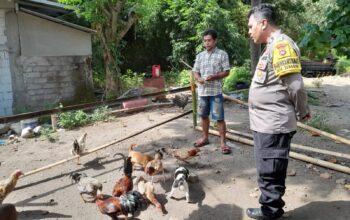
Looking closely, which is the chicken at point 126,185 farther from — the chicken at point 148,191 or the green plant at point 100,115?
the green plant at point 100,115

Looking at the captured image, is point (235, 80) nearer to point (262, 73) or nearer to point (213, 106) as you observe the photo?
point (213, 106)

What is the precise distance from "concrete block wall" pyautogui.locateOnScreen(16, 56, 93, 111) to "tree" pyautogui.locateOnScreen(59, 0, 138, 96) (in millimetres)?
687

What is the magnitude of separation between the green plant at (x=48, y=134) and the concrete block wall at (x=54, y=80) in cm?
243

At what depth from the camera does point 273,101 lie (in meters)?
3.38

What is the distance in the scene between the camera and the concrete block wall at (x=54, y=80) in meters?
10.5

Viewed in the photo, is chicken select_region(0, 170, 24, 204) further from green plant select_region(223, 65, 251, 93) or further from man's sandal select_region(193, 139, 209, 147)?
green plant select_region(223, 65, 251, 93)

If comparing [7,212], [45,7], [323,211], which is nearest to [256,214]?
[323,211]

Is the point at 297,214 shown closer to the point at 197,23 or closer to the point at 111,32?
the point at 111,32

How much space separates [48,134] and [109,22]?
202 inches

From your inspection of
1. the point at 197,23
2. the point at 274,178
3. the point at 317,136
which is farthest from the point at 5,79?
the point at 197,23

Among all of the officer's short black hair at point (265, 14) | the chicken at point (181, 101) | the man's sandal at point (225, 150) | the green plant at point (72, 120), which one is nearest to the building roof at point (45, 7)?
the green plant at point (72, 120)

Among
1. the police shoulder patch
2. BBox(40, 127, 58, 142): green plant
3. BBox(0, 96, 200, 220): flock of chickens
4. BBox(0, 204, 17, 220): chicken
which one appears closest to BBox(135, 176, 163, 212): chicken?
BBox(0, 96, 200, 220): flock of chickens

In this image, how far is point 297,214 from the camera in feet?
13.1

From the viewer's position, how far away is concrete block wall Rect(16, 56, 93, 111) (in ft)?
34.5
